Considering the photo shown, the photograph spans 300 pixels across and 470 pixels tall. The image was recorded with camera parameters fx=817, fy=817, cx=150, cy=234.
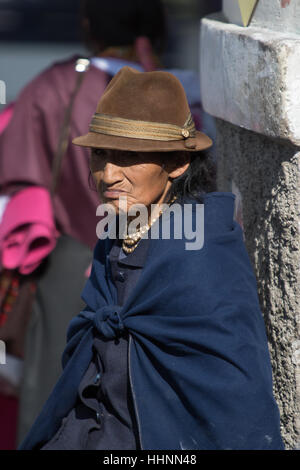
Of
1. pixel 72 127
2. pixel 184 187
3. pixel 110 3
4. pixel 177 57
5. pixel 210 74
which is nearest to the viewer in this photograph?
pixel 184 187

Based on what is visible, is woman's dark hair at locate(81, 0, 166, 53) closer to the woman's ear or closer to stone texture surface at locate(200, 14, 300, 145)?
stone texture surface at locate(200, 14, 300, 145)

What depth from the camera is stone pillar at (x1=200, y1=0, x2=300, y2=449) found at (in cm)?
205

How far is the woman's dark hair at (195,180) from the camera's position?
2.29 metres

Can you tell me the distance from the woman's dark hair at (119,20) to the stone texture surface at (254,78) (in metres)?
1.31

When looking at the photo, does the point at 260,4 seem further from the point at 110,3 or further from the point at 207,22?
the point at 110,3

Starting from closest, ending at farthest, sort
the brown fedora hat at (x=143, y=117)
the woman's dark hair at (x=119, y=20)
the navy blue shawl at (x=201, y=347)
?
1. the navy blue shawl at (x=201, y=347)
2. the brown fedora hat at (x=143, y=117)
3. the woman's dark hair at (x=119, y=20)

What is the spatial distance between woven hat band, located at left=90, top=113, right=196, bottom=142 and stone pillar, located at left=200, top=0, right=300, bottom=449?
229 mm

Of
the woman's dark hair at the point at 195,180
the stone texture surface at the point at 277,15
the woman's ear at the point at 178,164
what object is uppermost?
the stone texture surface at the point at 277,15

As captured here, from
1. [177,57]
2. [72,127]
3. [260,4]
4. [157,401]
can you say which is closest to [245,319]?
[157,401]

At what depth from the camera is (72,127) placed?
140 inches

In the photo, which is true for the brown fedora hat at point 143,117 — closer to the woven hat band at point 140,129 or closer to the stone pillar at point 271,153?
the woven hat band at point 140,129

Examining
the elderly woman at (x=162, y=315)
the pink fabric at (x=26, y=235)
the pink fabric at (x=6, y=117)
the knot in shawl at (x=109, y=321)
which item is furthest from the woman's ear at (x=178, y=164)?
the pink fabric at (x=6, y=117)

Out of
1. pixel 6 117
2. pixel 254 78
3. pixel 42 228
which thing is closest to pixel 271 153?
pixel 254 78
